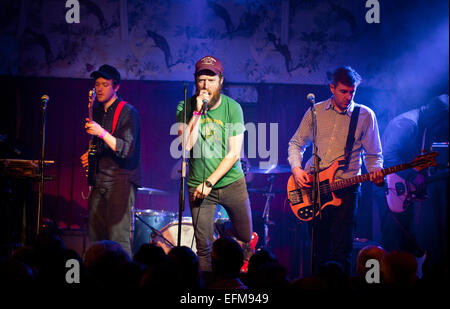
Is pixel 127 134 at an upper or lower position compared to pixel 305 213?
upper

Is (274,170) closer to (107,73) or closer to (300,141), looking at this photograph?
(300,141)

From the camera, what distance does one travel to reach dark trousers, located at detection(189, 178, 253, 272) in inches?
146

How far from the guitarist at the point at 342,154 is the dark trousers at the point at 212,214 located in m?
0.89

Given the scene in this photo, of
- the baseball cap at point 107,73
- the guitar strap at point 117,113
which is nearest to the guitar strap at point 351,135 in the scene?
the guitar strap at point 117,113

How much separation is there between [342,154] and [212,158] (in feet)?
4.90

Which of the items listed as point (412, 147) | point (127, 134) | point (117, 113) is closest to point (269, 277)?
point (127, 134)

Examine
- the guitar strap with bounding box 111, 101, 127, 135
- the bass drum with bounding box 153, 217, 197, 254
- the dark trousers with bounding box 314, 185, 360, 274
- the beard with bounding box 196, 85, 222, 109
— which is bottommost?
the bass drum with bounding box 153, 217, 197, 254

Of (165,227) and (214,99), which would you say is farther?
(165,227)

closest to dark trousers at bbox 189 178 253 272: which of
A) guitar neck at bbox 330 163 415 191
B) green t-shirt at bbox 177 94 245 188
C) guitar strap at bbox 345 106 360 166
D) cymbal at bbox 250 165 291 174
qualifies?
green t-shirt at bbox 177 94 245 188

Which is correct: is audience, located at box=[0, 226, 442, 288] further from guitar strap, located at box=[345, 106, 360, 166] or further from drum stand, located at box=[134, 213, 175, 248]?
drum stand, located at box=[134, 213, 175, 248]

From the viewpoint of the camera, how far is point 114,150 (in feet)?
14.3

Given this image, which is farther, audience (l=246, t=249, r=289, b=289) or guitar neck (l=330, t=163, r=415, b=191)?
guitar neck (l=330, t=163, r=415, b=191)

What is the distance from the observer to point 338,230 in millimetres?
4238
